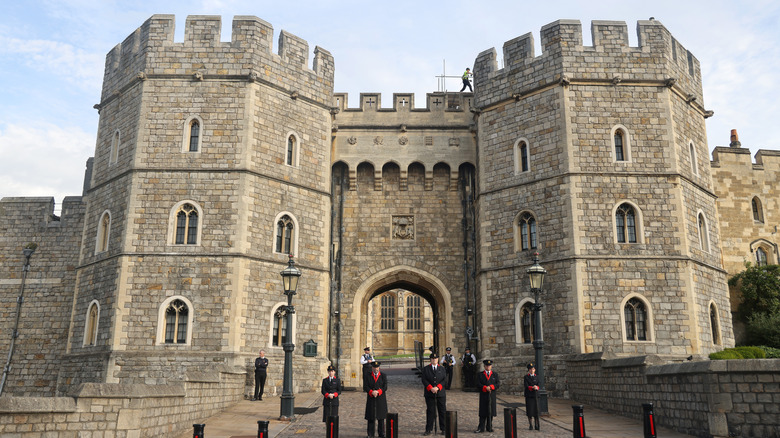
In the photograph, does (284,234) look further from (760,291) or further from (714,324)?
(760,291)

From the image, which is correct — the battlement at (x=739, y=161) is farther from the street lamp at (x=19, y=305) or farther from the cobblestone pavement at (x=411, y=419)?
the street lamp at (x=19, y=305)

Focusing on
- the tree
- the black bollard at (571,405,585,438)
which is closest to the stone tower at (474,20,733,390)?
the tree

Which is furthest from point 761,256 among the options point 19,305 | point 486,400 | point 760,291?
point 19,305

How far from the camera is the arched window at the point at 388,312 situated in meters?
56.2

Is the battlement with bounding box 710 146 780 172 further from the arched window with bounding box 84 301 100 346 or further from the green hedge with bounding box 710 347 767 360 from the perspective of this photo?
the arched window with bounding box 84 301 100 346

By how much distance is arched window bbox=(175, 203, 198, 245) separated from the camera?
1872cm

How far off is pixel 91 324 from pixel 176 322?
3078mm

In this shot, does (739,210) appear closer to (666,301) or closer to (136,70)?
(666,301)

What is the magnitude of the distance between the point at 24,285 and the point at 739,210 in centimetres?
2620

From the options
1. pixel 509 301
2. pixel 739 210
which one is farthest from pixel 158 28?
pixel 739 210

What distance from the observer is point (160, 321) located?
17.9m

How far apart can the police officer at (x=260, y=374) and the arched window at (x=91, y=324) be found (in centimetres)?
565

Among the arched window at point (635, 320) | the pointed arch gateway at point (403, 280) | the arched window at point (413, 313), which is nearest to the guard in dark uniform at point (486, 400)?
the arched window at point (635, 320)

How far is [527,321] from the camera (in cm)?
1911
